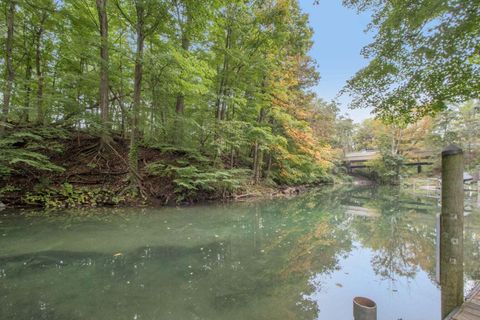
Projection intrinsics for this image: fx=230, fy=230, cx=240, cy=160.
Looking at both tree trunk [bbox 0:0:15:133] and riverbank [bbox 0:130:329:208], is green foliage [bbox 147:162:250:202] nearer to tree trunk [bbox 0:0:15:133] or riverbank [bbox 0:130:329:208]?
riverbank [bbox 0:130:329:208]

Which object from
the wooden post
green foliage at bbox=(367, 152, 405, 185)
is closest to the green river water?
the wooden post

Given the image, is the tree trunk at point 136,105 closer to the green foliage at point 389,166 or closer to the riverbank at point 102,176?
the riverbank at point 102,176

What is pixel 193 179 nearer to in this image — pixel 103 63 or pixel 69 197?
pixel 69 197

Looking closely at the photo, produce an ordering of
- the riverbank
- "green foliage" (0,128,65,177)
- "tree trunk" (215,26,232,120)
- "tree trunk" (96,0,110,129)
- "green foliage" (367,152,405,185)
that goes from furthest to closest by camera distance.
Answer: "green foliage" (367,152,405,185) < "tree trunk" (215,26,232,120) < "tree trunk" (96,0,110,129) < the riverbank < "green foliage" (0,128,65,177)

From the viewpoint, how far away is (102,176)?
851 cm

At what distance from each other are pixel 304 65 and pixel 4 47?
46.9 ft

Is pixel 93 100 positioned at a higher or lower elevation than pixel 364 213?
higher

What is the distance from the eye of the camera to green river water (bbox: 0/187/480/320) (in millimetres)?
2494

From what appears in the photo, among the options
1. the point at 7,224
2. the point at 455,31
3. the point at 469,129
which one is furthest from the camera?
the point at 469,129

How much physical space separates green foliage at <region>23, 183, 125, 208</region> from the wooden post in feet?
27.7

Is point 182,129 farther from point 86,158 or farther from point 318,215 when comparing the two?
point 318,215

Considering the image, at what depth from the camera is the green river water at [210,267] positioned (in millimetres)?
2494

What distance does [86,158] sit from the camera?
893cm

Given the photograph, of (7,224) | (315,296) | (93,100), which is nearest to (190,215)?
(7,224)
